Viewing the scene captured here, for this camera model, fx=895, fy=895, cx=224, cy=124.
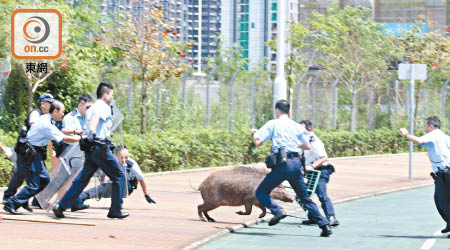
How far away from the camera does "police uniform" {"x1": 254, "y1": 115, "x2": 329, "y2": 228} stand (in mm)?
10625

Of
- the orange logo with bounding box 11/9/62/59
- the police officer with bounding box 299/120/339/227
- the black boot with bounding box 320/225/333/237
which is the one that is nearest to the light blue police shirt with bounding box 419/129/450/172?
the police officer with bounding box 299/120/339/227

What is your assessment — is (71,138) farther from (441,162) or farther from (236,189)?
(441,162)

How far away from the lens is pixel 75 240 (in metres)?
9.85

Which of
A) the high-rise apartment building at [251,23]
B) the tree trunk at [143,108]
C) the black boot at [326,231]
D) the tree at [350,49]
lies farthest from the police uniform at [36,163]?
the high-rise apartment building at [251,23]

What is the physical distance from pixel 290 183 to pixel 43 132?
3299mm

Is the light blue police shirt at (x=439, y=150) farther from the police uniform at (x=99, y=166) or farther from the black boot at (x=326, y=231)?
the police uniform at (x=99, y=166)

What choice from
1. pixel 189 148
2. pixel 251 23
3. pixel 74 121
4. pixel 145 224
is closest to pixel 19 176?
pixel 74 121

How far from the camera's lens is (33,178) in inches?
460

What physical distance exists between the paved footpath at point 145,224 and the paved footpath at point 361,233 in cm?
41

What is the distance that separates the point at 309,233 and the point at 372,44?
81.6ft

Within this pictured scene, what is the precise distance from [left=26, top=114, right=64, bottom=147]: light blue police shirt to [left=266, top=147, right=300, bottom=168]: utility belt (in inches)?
110

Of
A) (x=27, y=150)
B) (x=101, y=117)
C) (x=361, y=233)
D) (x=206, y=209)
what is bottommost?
(x=361, y=233)

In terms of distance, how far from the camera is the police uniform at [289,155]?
10.6 meters

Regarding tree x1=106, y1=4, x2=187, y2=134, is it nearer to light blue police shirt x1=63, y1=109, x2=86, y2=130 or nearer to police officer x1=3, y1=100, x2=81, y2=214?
light blue police shirt x1=63, y1=109, x2=86, y2=130
